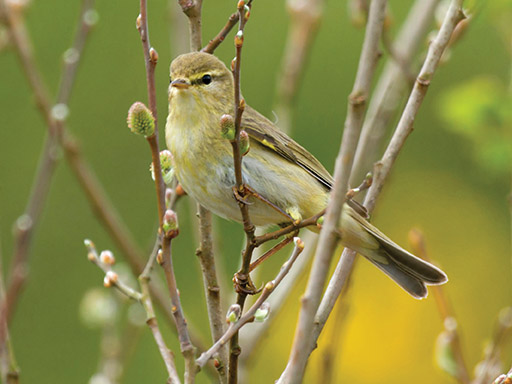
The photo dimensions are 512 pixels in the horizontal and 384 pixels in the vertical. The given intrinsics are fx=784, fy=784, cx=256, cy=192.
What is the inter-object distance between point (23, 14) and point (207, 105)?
0.85 metres

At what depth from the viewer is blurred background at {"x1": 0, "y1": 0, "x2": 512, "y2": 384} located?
640cm

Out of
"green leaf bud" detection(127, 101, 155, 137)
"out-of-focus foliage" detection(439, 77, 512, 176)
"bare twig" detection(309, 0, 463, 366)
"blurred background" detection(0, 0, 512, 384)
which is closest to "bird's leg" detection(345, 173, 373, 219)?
"bare twig" detection(309, 0, 463, 366)

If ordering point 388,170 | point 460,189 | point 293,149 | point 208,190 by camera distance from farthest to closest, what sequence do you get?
point 460,189, point 293,149, point 208,190, point 388,170

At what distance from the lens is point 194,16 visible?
277 cm

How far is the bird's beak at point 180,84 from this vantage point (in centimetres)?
315

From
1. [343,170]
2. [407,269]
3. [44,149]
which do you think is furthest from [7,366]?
[407,269]

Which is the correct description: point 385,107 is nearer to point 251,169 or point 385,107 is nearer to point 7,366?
point 251,169

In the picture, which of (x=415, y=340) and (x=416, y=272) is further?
(x=415, y=340)

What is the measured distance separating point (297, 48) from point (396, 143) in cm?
118

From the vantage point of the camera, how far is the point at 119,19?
23.9 ft

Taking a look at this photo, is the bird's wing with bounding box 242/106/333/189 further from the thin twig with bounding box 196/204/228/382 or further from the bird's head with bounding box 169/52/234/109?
the thin twig with bounding box 196/204/228/382

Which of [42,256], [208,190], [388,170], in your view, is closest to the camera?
[388,170]

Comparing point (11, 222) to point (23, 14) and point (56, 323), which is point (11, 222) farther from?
point (23, 14)

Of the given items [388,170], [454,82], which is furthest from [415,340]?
[388,170]
